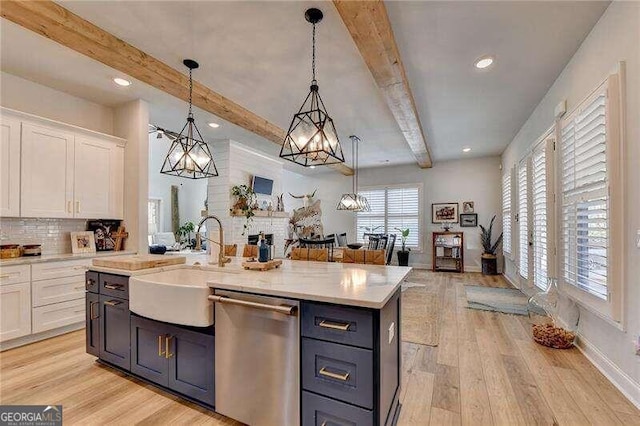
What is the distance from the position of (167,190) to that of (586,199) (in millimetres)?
10512

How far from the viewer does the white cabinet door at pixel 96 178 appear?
3621mm

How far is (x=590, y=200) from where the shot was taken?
2449 mm

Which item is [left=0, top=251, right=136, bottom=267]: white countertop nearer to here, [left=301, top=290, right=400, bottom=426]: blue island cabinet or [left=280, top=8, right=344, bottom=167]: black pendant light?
[left=280, top=8, right=344, bottom=167]: black pendant light

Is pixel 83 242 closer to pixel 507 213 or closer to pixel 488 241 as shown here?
pixel 507 213

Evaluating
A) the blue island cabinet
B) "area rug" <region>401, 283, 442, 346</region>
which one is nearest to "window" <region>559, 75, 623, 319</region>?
"area rug" <region>401, 283, 442, 346</region>

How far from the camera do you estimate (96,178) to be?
3.78 m

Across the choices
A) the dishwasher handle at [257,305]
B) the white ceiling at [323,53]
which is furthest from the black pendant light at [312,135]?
the dishwasher handle at [257,305]

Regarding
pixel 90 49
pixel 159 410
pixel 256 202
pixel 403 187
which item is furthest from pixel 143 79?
pixel 403 187

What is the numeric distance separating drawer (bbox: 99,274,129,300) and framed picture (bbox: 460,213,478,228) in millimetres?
7241

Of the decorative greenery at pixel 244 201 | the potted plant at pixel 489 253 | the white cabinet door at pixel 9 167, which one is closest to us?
the white cabinet door at pixel 9 167

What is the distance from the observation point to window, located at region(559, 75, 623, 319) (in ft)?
7.00

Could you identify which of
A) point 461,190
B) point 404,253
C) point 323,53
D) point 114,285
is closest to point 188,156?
point 114,285

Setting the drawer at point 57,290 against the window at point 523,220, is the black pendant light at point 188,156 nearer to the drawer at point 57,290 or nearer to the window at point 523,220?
the drawer at point 57,290

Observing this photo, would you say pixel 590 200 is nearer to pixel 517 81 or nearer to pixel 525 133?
pixel 517 81
